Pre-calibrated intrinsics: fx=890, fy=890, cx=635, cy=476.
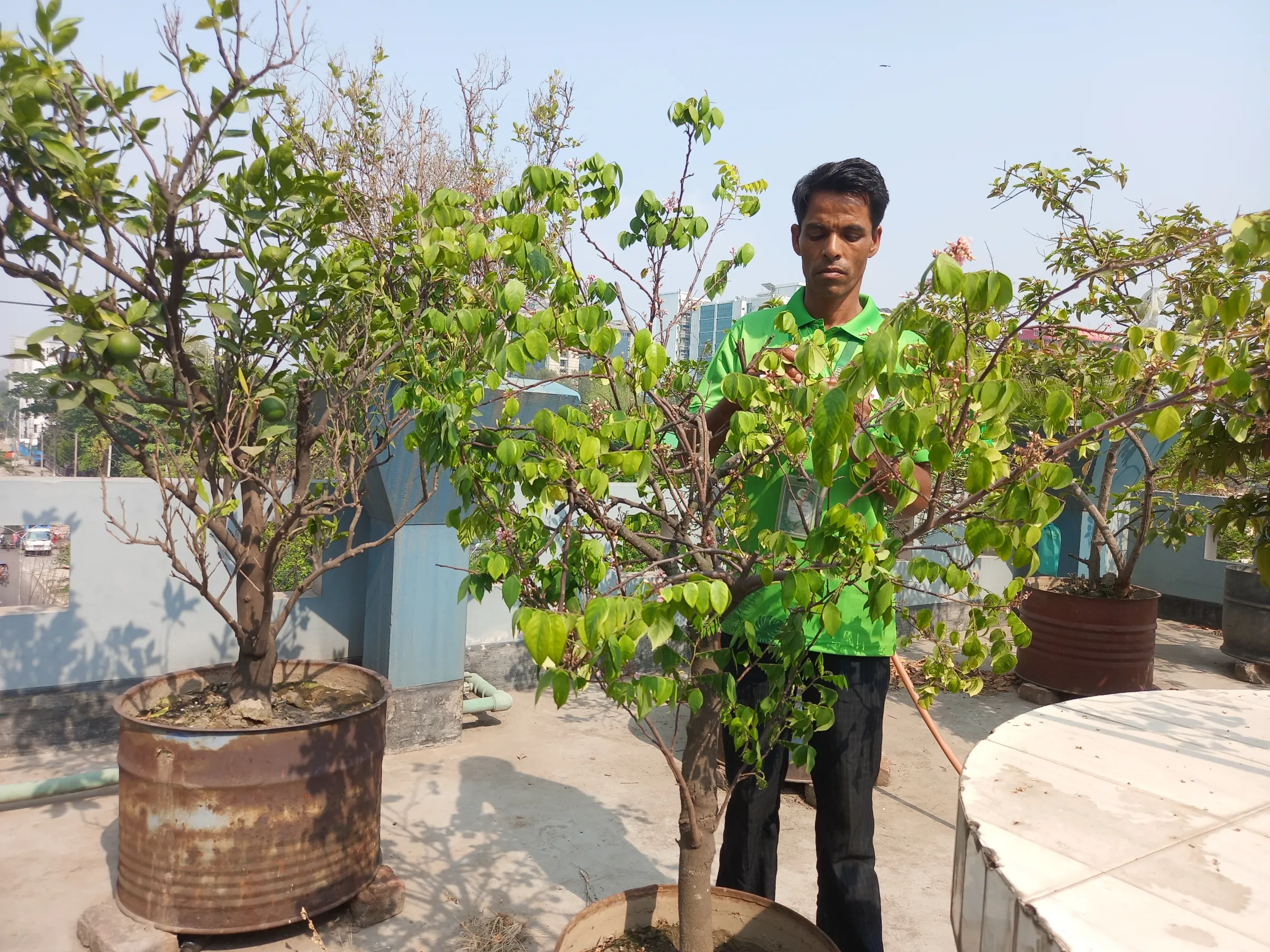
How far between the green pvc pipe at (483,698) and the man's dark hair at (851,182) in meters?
3.22

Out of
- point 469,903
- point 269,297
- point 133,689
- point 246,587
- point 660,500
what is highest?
point 269,297

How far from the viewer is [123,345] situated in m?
2.09

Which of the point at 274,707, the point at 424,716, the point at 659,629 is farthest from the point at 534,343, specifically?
the point at 424,716

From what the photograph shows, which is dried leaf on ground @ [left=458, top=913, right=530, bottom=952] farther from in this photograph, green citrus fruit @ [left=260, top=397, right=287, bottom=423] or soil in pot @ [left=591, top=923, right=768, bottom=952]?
green citrus fruit @ [left=260, top=397, right=287, bottom=423]

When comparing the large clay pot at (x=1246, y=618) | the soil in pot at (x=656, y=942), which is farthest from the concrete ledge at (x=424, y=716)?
the large clay pot at (x=1246, y=618)

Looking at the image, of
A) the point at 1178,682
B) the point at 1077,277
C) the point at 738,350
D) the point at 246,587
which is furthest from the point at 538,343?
the point at 1178,682

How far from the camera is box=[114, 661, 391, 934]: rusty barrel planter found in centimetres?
248

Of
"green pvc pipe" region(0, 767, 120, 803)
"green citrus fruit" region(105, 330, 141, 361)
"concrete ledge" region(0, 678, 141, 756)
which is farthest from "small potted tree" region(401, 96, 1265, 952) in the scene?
"concrete ledge" region(0, 678, 141, 756)

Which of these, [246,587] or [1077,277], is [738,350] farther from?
[246,587]

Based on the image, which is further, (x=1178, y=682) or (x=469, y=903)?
(x=1178, y=682)

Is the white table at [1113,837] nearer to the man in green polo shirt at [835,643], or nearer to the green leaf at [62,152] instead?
the man in green polo shirt at [835,643]

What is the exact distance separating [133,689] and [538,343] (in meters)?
2.24

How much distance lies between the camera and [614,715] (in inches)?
200

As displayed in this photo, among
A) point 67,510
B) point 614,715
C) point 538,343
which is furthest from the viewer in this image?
point 614,715
